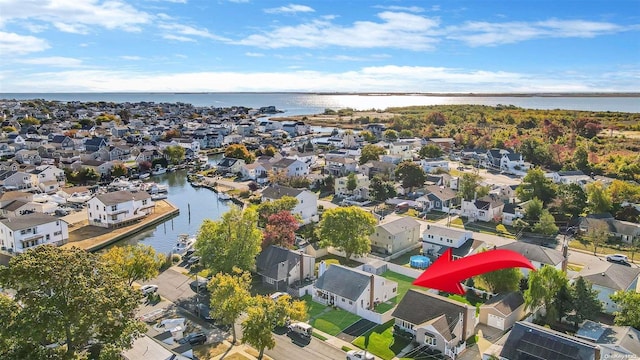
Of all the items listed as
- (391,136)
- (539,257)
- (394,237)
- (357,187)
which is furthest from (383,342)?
(391,136)

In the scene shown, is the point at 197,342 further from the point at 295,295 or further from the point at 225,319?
the point at 295,295

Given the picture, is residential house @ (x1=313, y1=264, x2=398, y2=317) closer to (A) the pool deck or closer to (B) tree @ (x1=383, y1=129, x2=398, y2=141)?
(A) the pool deck

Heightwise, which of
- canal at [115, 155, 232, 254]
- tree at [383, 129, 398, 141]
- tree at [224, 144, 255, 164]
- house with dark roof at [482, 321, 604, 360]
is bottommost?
canal at [115, 155, 232, 254]

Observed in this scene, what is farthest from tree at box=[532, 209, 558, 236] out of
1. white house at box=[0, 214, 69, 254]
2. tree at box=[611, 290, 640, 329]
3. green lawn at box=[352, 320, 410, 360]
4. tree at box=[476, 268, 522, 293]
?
white house at box=[0, 214, 69, 254]

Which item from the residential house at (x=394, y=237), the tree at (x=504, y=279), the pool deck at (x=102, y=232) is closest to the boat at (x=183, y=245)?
the pool deck at (x=102, y=232)

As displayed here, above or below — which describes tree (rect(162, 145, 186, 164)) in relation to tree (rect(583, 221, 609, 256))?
above

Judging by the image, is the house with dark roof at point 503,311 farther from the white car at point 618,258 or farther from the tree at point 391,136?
the tree at point 391,136
